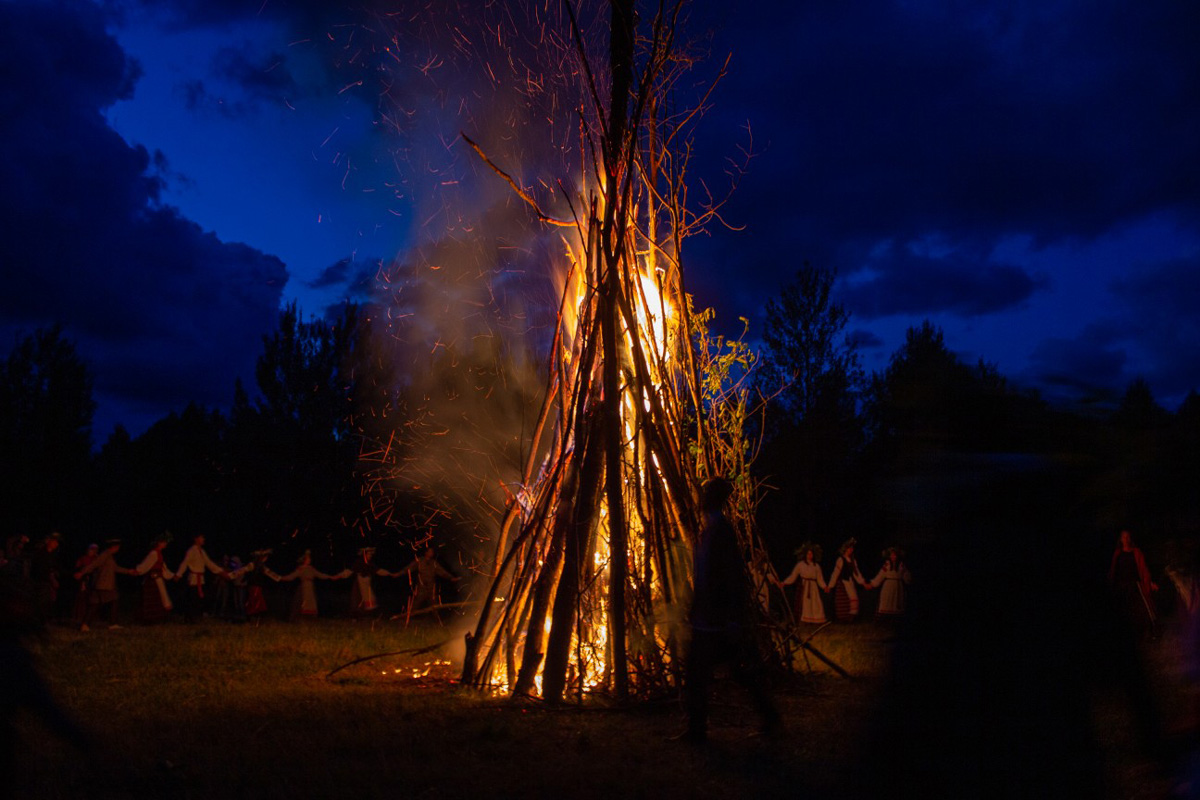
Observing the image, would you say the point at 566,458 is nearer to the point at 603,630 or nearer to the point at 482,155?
the point at 603,630

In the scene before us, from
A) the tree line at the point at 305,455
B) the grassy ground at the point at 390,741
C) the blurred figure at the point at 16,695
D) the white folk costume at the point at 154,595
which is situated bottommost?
the grassy ground at the point at 390,741

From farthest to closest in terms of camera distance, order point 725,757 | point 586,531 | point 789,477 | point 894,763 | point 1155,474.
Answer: point 789,477 < point 586,531 < point 725,757 < point 1155,474 < point 894,763

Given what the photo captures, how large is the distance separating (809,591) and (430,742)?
38.3 ft

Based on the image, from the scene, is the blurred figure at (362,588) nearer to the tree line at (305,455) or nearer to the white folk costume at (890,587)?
the tree line at (305,455)

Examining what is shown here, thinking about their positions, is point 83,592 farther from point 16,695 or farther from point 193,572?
point 16,695

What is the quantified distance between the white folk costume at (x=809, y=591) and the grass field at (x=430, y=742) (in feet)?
23.4

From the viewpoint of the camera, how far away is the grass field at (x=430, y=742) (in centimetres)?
451

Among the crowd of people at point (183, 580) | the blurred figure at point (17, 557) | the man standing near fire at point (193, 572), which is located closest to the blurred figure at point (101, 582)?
the crowd of people at point (183, 580)

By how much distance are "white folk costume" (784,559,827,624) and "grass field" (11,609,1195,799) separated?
7.13 m

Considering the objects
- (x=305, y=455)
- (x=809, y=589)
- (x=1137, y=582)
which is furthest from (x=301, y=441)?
(x=1137, y=582)

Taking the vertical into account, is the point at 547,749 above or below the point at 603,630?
below

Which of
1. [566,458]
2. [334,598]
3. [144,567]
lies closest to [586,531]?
[566,458]

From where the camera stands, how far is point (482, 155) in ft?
23.7

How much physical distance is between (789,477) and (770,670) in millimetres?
21002
